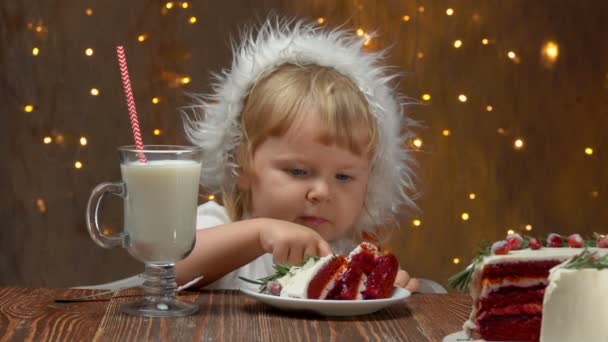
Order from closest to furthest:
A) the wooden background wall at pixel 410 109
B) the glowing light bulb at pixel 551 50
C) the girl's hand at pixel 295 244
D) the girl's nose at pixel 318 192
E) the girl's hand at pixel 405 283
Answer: the girl's hand at pixel 295 244
the girl's hand at pixel 405 283
the girl's nose at pixel 318 192
the wooden background wall at pixel 410 109
the glowing light bulb at pixel 551 50

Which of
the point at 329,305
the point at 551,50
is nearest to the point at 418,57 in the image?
the point at 551,50

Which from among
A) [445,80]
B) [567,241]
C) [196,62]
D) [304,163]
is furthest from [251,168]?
[445,80]

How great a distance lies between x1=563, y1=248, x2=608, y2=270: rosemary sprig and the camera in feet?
3.96

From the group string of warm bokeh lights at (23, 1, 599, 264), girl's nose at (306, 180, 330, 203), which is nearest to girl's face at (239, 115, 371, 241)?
girl's nose at (306, 180, 330, 203)

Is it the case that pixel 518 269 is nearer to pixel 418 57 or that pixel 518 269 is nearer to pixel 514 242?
pixel 514 242

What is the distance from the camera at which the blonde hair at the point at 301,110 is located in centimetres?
209

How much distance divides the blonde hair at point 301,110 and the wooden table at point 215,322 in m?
0.59

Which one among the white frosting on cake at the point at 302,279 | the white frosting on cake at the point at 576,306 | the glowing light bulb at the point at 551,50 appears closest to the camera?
the white frosting on cake at the point at 576,306

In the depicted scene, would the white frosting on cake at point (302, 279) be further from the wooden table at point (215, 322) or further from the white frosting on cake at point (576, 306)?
the white frosting on cake at point (576, 306)

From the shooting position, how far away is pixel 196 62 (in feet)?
11.1

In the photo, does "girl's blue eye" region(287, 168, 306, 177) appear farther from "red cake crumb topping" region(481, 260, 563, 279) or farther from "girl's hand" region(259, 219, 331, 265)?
"red cake crumb topping" region(481, 260, 563, 279)

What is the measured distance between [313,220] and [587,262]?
0.94 meters

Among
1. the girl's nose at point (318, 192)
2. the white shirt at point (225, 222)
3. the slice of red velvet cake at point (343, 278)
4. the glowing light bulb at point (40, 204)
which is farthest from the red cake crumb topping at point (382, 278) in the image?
the glowing light bulb at point (40, 204)

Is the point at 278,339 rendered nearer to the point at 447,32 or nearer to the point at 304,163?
the point at 304,163
